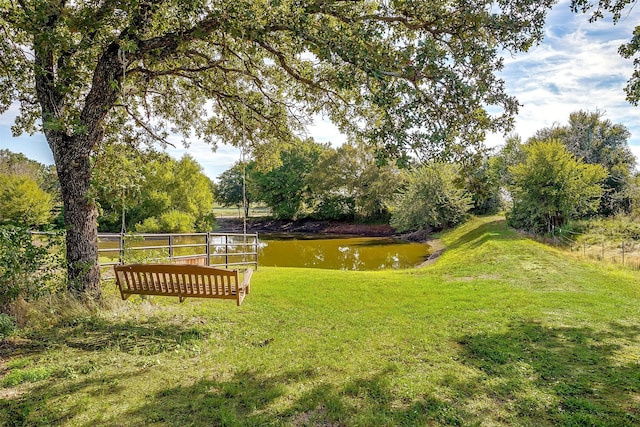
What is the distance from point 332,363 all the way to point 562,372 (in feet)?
9.31

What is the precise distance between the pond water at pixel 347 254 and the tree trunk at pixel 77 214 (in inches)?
522

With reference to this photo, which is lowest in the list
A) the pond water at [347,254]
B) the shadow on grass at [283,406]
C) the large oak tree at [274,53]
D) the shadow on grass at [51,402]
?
the pond water at [347,254]

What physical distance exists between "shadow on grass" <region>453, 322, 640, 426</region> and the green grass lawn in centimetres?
2

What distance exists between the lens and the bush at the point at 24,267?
4.97 metres

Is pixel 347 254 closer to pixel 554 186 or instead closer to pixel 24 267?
pixel 554 186

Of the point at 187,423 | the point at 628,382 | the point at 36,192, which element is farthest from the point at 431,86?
the point at 36,192

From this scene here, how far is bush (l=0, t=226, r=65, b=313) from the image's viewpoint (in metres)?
4.97

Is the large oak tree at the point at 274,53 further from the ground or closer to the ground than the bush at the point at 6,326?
further from the ground

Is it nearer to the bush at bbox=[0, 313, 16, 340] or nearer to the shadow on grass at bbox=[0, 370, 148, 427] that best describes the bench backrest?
the bush at bbox=[0, 313, 16, 340]

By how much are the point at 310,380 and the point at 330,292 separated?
5.03 m

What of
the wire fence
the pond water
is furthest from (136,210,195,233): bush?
the wire fence

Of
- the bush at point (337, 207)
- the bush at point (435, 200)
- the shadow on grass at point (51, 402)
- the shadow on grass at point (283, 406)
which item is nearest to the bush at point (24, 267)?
the shadow on grass at point (51, 402)

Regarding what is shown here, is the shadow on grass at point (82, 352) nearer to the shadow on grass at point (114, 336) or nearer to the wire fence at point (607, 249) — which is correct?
the shadow on grass at point (114, 336)

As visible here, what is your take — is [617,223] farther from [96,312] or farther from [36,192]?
[36,192]
